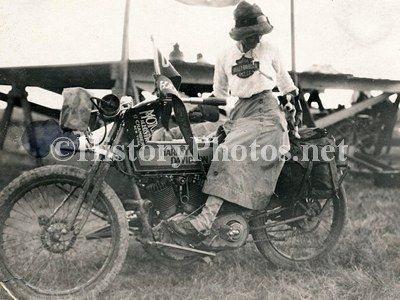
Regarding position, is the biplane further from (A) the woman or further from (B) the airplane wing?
(A) the woman

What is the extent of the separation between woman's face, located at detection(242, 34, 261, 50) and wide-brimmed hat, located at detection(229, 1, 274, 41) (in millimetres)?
57

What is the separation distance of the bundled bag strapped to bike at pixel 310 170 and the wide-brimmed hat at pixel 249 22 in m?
0.95

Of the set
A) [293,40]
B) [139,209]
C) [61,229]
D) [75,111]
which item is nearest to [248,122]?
[139,209]

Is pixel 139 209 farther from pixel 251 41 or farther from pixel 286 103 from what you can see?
pixel 251 41

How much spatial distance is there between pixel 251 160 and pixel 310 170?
610 millimetres

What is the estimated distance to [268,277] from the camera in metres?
3.52

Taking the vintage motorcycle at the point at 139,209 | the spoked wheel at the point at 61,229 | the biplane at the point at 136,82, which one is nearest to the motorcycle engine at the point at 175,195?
the vintage motorcycle at the point at 139,209

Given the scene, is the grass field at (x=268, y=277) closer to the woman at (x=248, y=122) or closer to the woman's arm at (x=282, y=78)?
the woman at (x=248, y=122)

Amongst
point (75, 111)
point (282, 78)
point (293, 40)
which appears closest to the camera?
point (75, 111)

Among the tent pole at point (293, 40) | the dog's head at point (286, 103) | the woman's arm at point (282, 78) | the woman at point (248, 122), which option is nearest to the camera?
the woman at point (248, 122)

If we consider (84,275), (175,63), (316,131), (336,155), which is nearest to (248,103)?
(316,131)

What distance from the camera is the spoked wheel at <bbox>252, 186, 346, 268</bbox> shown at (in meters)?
3.67

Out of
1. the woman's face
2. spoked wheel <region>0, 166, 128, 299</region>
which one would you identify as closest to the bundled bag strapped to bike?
the woman's face

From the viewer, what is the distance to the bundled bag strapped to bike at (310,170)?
3.64 metres
